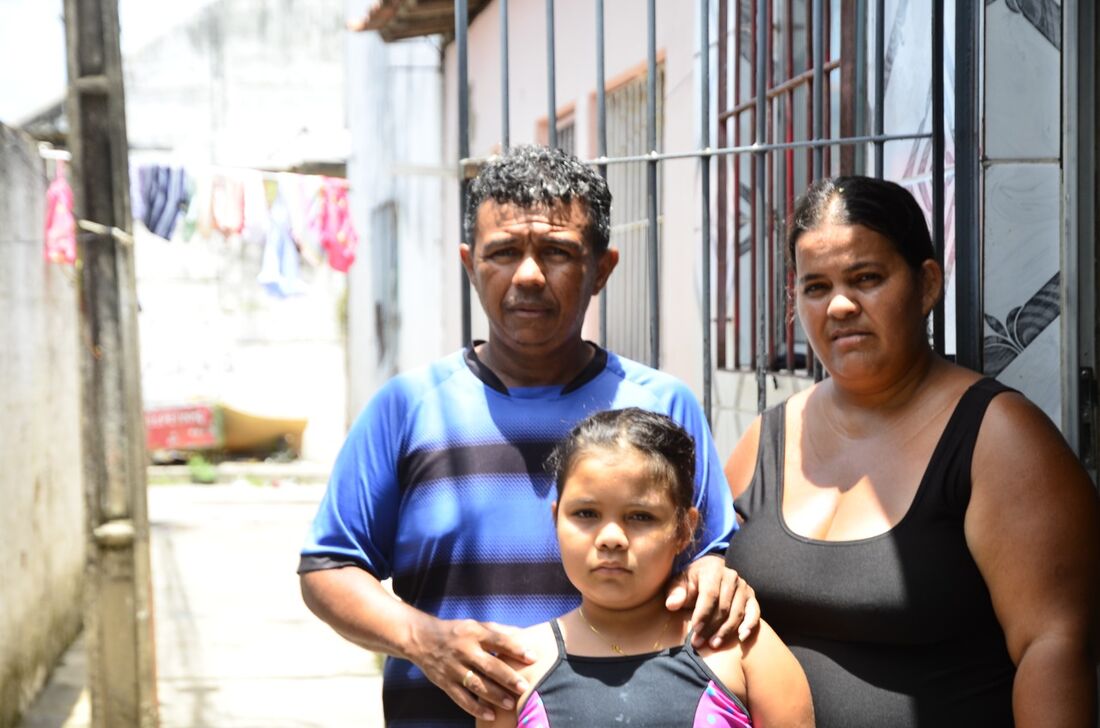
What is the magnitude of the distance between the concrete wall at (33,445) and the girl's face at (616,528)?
14.0ft

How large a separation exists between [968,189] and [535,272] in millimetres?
981

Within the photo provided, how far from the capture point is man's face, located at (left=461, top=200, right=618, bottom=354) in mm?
2148

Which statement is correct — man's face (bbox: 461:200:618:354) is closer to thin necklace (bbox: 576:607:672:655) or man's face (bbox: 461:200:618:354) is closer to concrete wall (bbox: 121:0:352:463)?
thin necklace (bbox: 576:607:672:655)

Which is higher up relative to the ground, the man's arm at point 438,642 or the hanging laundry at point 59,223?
the hanging laundry at point 59,223

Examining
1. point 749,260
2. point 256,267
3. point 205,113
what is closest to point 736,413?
point 749,260

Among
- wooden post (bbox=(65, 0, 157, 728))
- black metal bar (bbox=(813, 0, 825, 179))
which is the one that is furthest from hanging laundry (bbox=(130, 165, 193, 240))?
black metal bar (bbox=(813, 0, 825, 179))

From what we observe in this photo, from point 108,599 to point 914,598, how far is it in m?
3.57

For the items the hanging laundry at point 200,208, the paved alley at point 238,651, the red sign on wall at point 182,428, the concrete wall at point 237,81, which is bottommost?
the paved alley at point 238,651

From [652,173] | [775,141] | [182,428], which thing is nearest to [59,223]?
[775,141]

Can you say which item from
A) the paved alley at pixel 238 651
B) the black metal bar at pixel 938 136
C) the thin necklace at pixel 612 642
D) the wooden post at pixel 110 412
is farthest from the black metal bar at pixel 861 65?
the paved alley at pixel 238 651

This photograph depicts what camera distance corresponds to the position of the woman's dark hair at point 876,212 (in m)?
2.17

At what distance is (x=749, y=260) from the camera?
506 cm

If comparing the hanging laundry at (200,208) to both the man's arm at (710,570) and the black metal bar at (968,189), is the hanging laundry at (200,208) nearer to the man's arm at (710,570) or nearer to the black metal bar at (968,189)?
the black metal bar at (968,189)

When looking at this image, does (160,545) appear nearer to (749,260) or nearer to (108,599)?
(108,599)
